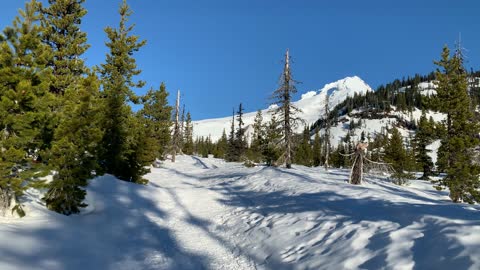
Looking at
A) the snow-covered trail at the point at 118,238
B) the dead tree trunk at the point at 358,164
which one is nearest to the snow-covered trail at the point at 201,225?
the snow-covered trail at the point at 118,238

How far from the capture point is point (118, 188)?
1652cm

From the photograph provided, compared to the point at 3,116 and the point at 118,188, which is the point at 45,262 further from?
the point at 118,188

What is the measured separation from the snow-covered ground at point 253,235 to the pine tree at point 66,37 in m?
11.0

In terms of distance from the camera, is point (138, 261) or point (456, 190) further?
point (456, 190)

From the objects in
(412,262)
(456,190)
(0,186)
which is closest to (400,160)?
(456,190)

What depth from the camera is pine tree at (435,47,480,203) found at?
2184 cm

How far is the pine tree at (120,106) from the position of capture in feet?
69.1

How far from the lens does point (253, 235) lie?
10.6 meters

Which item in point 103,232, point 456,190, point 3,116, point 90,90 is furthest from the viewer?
point 456,190

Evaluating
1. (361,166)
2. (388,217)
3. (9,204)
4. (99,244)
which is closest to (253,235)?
(388,217)

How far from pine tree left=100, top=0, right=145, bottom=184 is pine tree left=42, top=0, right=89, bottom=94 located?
9.28ft

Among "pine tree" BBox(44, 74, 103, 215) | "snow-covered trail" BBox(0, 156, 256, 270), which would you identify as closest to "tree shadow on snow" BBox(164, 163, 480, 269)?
"snow-covered trail" BBox(0, 156, 256, 270)

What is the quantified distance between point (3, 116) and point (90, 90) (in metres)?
3.26

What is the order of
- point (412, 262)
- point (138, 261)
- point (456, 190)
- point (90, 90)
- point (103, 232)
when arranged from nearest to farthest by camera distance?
point (412, 262) → point (138, 261) → point (103, 232) → point (90, 90) → point (456, 190)
